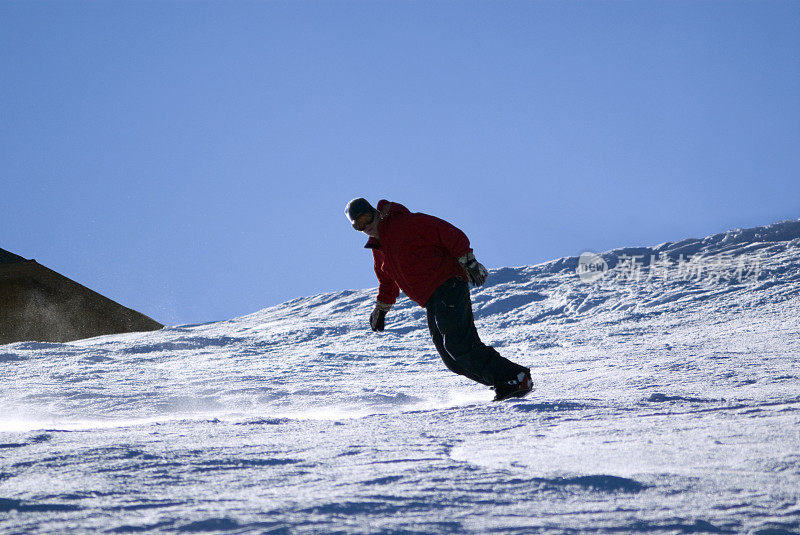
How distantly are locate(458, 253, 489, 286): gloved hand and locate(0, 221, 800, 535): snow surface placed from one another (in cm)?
64

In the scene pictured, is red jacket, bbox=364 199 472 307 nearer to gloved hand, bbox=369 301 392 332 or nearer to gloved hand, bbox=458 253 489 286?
gloved hand, bbox=458 253 489 286

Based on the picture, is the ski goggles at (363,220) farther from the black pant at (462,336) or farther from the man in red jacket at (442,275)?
the black pant at (462,336)

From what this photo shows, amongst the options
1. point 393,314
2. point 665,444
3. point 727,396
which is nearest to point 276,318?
point 393,314

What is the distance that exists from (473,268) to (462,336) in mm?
365

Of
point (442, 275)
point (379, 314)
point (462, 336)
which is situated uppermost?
point (442, 275)

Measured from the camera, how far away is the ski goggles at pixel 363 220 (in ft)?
12.6

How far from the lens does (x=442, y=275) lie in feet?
12.4

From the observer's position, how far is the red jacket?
3736mm

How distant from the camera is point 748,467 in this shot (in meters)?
1.59

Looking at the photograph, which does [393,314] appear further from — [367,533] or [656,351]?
[367,533]

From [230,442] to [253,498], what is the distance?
0.79 metres

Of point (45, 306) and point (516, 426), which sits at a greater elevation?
point (45, 306)

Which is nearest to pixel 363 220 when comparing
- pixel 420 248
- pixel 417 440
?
pixel 420 248

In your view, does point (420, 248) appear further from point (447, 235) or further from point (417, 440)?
point (417, 440)
